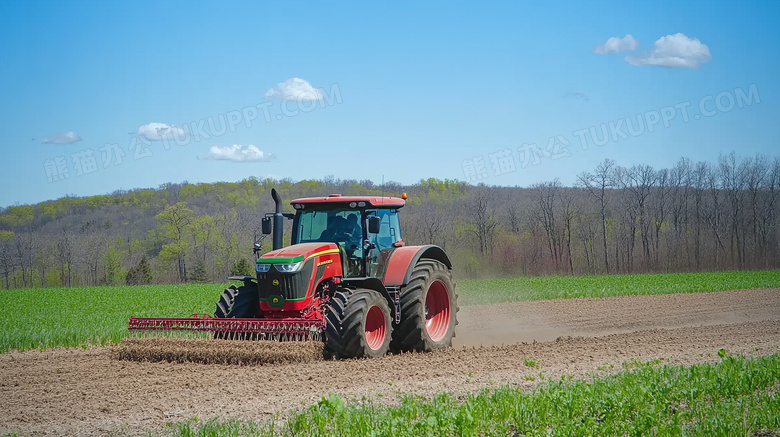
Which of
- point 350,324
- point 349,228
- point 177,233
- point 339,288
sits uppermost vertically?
point 177,233

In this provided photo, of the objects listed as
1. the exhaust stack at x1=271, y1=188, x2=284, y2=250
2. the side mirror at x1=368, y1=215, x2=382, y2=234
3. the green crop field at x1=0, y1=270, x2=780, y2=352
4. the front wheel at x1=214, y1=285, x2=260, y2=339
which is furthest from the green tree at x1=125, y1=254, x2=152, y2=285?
the side mirror at x1=368, y1=215, x2=382, y2=234

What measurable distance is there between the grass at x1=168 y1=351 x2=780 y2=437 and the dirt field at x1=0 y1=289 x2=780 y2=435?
0.80 metres

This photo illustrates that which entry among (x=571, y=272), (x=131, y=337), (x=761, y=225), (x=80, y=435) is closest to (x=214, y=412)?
(x=80, y=435)

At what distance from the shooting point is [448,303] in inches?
483

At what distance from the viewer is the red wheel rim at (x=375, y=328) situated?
404 inches

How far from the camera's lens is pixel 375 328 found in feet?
34.3

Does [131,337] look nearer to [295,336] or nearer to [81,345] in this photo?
[295,336]

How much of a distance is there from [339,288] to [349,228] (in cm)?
103

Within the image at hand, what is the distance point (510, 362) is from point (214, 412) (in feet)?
15.3

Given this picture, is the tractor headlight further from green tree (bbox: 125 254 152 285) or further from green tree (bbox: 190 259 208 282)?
green tree (bbox: 190 259 208 282)

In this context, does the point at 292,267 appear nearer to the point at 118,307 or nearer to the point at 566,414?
the point at 566,414

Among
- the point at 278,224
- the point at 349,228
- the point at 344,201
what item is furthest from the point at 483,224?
the point at 278,224

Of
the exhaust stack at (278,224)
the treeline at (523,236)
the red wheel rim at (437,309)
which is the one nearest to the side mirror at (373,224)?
the exhaust stack at (278,224)

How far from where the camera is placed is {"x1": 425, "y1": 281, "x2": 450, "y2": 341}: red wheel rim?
12.2 m
